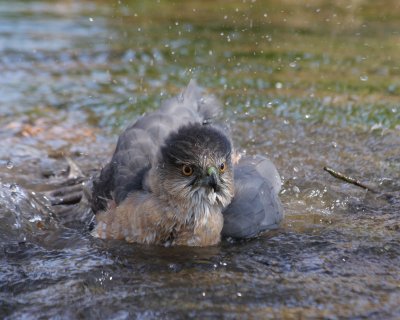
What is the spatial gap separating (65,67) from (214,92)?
321 centimetres

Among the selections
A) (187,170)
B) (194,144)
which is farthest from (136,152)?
(194,144)

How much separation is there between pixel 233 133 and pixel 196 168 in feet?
10.9

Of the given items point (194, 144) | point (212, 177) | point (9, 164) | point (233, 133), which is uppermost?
point (194, 144)

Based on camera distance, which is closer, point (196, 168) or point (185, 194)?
point (196, 168)

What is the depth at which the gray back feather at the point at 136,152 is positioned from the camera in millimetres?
6262

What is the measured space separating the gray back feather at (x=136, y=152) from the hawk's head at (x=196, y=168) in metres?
0.30

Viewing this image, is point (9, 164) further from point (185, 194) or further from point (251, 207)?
point (251, 207)

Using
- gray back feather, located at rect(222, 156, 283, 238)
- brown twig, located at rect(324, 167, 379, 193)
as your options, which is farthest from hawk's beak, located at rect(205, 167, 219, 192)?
brown twig, located at rect(324, 167, 379, 193)

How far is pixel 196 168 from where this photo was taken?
5781 millimetres

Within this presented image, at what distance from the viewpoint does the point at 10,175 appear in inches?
310

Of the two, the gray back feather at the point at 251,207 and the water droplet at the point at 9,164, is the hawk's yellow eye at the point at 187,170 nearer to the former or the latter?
the gray back feather at the point at 251,207

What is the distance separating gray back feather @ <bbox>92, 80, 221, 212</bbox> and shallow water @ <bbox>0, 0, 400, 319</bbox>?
0.41 metres

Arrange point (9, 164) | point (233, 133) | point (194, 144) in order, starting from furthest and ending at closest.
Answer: point (233, 133), point (9, 164), point (194, 144)

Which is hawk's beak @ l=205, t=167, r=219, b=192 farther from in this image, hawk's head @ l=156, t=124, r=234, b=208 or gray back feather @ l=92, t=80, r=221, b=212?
gray back feather @ l=92, t=80, r=221, b=212
